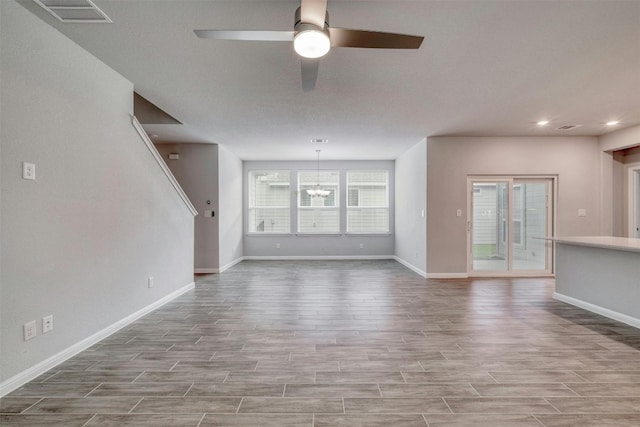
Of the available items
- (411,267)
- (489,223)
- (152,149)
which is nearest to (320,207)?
(411,267)

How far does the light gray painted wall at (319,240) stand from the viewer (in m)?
8.62

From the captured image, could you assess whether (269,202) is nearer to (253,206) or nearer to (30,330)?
(253,206)

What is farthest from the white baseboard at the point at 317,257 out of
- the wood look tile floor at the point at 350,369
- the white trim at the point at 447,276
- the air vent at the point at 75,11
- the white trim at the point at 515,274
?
the air vent at the point at 75,11

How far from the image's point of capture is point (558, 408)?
2018 mm

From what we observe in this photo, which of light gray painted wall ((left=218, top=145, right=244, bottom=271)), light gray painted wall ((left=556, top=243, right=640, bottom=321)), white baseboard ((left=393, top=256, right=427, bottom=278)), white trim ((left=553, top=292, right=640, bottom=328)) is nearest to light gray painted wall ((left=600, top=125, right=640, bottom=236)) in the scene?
light gray painted wall ((left=556, top=243, right=640, bottom=321))

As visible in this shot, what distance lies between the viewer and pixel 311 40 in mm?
1865

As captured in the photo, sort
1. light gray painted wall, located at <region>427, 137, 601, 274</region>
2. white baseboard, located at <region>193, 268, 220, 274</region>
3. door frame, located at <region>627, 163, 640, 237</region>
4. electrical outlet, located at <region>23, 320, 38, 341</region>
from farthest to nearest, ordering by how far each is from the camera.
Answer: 1. white baseboard, located at <region>193, 268, 220, 274</region>
2. light gray painted wall, located at <region>427, 137, 601, 274</region>
3. door frame, located at <region>627, 163, 640, 237</region>
4. electrical outlet, located at <region>23, 320, 38, 341</region>

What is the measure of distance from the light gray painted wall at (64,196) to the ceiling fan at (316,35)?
1.58m

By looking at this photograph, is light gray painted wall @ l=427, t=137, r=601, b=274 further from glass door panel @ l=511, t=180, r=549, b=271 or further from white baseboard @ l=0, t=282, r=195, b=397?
white baseboard @ l=0, t=282, r=195, b=397

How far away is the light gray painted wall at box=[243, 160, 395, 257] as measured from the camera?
8.62m

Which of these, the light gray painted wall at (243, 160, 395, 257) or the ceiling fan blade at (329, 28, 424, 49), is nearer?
the ceiling fan blade at (329, 28, 424, 49)

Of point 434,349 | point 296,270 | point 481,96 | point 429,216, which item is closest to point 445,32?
point 481,96

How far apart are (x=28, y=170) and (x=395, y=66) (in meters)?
3.25

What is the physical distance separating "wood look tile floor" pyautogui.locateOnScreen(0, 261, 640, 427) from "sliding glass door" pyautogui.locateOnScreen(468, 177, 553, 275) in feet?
6.17
